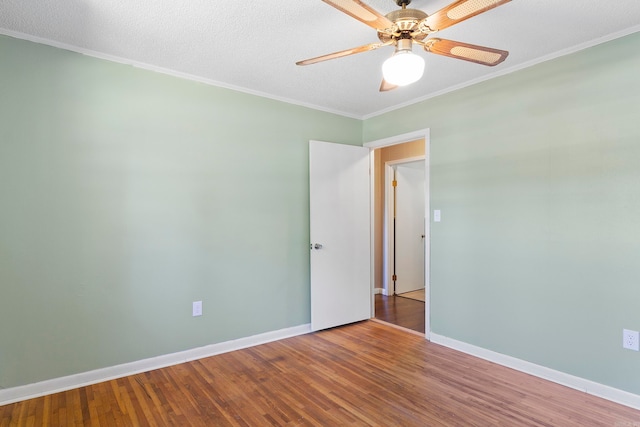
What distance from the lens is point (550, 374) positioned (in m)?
2.55

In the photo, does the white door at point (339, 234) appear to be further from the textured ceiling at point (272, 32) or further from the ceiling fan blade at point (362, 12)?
the ceiling fan blade at point (362, 12)

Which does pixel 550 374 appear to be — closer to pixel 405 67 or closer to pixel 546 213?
pixel 546 213

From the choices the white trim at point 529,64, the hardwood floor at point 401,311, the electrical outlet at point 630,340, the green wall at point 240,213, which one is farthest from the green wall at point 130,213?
the electrical outlet at point 630,340

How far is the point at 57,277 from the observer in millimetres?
2402

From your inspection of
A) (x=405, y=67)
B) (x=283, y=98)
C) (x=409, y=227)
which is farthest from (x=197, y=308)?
(x=409, y=227)

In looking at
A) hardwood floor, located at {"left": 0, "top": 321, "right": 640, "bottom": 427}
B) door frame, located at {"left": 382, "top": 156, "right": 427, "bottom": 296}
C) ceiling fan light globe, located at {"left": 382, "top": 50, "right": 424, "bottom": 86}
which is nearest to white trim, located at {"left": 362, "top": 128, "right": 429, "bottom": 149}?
door frame, located at {"left": 382, "top": 156, "right": 427, "bottom": 296}

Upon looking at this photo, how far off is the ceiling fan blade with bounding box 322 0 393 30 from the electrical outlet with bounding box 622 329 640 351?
2478 mm

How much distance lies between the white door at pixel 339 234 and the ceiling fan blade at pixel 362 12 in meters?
2.01

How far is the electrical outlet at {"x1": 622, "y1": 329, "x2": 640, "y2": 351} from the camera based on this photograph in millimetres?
2195

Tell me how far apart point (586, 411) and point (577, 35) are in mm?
2471

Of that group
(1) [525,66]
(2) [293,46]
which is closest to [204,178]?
(2) [293,46]

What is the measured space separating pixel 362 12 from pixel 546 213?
2.09 m

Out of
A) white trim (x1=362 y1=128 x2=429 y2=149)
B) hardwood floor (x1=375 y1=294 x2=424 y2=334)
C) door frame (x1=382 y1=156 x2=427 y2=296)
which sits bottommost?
hardwood floor (x1=375 y1=294 x2=424 y2=334)

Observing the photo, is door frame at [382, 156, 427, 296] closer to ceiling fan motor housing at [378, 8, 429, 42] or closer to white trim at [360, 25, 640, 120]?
white trim at [360, 25, 640, 120]
